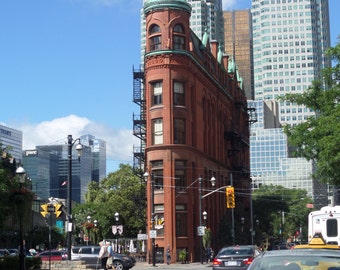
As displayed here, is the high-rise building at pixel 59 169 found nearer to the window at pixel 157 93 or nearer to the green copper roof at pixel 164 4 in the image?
the green copper roof at pixel 164 4

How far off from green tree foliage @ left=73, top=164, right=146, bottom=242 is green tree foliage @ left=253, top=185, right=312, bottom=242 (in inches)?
838

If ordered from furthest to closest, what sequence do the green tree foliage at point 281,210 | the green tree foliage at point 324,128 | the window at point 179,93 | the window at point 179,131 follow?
the green tree foliage at point 281,210 → the window at point 179,93 → the window at point 179,131 → the green tree foliage at point 324,128

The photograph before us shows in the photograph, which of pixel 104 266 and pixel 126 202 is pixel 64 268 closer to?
pixel 104 266

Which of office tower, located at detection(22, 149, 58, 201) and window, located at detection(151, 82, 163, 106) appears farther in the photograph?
office tower, located at detection(22, 149, 58, 201)

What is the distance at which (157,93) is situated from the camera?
63062 mm

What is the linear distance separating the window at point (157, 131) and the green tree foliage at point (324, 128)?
107ft

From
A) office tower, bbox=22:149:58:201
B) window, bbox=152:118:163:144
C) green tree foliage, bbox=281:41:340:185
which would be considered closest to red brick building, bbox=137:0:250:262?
window, bbox=152:118:163:144

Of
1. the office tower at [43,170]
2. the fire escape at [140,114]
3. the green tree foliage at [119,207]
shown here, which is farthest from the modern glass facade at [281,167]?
the fire escape at [140,114]

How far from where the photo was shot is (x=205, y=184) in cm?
6862

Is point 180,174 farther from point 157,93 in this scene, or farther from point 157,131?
point 157,93

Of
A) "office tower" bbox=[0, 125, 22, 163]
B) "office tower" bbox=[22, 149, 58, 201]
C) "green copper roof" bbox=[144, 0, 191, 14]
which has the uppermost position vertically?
"office tower" bbox=[0, 125, 22, 163]

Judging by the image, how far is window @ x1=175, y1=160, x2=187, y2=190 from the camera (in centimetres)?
6259

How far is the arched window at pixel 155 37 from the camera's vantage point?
209 ft

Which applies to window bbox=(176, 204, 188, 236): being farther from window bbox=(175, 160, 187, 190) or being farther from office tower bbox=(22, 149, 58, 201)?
office tower bbox=(22, 149, 58, 201)
